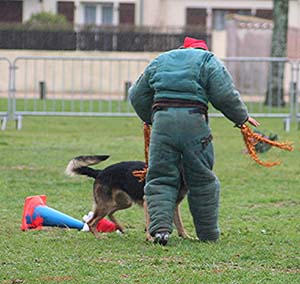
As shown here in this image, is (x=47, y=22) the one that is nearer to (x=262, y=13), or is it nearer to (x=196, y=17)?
(x=196, y=17)

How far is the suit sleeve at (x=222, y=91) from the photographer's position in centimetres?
753

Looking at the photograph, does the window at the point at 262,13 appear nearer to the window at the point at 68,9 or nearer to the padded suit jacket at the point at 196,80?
the window at the point at 68,9

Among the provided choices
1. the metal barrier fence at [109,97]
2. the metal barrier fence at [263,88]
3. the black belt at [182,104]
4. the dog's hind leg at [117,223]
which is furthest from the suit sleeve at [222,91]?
the metal barrier fence at [263,88]

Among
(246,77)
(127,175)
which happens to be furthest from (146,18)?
(127,175)

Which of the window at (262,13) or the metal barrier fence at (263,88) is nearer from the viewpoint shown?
the metal barrier fence at (263,88)

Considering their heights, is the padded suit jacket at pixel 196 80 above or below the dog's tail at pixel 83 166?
above

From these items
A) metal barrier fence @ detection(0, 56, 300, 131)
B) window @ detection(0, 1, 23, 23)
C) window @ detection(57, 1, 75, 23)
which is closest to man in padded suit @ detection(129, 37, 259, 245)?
metal barrier fence @ detection(0, 56, 300, 131)

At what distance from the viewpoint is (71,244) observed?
25.5ft

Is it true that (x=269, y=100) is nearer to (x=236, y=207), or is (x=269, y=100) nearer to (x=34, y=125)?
(x=34, y=125)

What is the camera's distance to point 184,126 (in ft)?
24.9

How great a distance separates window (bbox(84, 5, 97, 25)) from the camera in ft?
131

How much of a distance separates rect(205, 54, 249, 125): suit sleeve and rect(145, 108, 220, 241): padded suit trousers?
7.3 inches

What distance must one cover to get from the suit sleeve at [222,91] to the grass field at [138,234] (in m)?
1.05

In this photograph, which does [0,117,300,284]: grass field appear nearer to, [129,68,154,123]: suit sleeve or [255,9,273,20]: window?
[129,68,154,123]: suit sleeve
